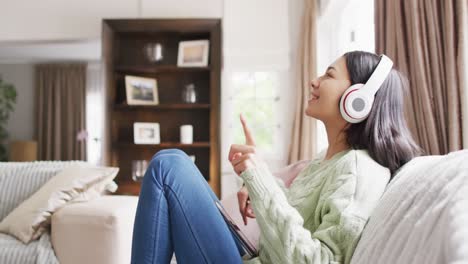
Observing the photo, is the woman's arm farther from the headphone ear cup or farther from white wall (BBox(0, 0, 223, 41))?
white wall (BBox(0, 0, 223, 41))

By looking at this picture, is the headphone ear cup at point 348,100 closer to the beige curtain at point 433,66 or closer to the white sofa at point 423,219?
the white sofa at point 423,219

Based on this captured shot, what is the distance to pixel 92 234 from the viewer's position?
200cm

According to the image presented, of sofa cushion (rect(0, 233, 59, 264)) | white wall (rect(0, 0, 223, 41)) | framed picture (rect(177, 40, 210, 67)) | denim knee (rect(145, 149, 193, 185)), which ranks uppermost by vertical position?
white wall (rect(0, 0, 223, 41))

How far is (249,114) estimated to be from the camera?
13.9ft

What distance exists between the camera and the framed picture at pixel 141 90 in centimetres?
402

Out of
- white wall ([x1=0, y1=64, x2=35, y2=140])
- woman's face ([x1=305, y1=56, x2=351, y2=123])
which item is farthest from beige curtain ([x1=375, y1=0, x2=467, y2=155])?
white wall ([x1=0, y1=64, x2=35, y2=140])

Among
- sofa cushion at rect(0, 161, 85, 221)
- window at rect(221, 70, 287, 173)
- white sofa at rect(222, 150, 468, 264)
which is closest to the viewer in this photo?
white sofa at rect(222, 150, 468, 264)

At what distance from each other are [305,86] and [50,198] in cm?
220

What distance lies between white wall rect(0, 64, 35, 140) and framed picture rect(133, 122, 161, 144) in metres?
4.67

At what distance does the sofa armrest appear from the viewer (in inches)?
78.2

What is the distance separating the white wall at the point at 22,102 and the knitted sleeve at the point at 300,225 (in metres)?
7.69

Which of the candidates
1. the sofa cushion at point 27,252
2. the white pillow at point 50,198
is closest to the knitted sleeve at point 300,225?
the sofa cushion at point 27,252

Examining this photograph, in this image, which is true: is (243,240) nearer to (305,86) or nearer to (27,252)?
(27,252)

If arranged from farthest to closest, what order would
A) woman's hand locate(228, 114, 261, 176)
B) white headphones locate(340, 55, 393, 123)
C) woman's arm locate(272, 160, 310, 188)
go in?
woman's arm locate(272, 160, 310, 188) → white headphones locate(340, 55, 393, 123) → woman's hand locate(228, 114, 261, 176)
